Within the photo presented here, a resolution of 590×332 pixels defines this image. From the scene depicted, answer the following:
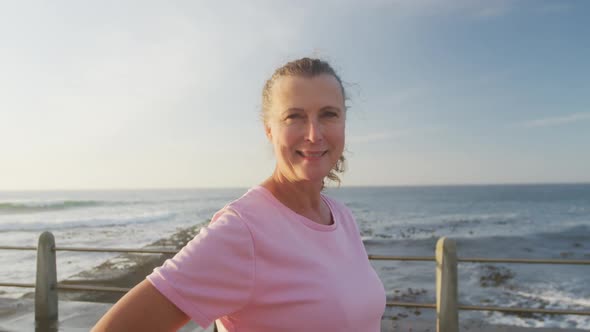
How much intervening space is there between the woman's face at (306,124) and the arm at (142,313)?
562 mm

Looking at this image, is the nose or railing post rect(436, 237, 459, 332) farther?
railing post rect(436, 237, 459, 332)

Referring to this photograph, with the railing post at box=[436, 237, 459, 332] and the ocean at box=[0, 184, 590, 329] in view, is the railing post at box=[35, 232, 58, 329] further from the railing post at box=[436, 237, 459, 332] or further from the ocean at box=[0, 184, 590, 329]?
the ocean at box=[0, 184, 590, 329]

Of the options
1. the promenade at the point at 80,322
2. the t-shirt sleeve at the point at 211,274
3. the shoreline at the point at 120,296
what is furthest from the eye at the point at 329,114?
the shoreline at the point at 120,296

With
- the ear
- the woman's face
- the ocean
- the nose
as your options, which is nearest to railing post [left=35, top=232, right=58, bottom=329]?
the ear

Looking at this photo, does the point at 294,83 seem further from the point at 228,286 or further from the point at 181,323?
the point at 181,323

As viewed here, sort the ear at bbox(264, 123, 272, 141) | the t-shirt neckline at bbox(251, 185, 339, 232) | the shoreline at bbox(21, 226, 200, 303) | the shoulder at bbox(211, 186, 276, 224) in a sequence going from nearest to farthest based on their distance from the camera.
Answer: the shoulder at bbox(211, 186, 276, 224)
the t-shirt neckline at bbox(251, 185, 339, 232)
the ear at bbox(264, 123, 272, 141)
the shoreline at bbox(21, 226, 200, 303)

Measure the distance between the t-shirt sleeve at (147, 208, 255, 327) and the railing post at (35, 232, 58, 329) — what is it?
495 cm

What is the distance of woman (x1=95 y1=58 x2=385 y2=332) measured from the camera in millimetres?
968

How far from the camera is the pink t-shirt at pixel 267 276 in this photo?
98 cm

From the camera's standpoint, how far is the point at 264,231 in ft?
3.60

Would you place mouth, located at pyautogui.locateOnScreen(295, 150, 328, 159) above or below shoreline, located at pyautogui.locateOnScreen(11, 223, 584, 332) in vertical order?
above

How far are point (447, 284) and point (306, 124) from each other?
3751 mm

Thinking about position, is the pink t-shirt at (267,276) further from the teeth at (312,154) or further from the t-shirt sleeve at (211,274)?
the teeth at (312,154)

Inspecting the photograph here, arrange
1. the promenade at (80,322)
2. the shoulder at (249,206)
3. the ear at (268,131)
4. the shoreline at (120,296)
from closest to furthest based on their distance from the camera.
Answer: the shoulder at (249,206)
the ear at (268,131)
the promenade at (80,322)
the shoreline at (120,296)
